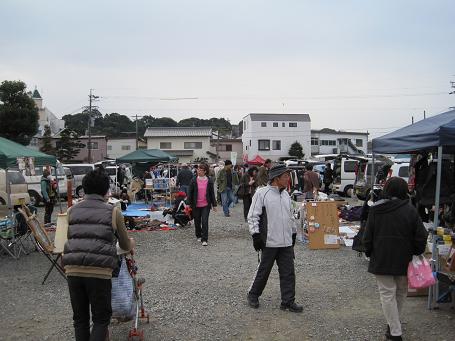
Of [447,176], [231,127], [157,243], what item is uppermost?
[231,127]

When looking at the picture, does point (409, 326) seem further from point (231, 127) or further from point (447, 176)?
point (231, 127)

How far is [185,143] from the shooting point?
54500 mm

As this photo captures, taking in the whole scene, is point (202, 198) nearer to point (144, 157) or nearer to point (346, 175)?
point (144, 157)

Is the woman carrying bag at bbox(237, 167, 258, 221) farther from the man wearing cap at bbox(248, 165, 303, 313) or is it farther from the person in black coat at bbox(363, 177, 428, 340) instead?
the person in black coat at bbox(363, 177, 428, 340)

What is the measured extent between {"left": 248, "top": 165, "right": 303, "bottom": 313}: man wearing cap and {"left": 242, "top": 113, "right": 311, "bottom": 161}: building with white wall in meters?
50.5

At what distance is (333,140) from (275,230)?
192 feet

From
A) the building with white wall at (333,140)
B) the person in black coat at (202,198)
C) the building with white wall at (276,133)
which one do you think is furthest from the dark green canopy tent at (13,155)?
the building with white wall at (333,140)

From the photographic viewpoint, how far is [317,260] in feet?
24.1

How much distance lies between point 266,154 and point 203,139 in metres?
8.17

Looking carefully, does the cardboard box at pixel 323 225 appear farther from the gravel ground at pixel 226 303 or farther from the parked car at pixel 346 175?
the parked car at pixel 346 175

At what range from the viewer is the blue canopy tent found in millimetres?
4699

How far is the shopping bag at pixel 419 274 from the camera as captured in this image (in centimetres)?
383

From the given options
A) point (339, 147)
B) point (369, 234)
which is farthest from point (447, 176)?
point (339, 147)

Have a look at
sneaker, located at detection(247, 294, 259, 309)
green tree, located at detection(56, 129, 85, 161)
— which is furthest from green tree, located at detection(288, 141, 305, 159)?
sneaker, located at detection(247, 294, 259, 309)
